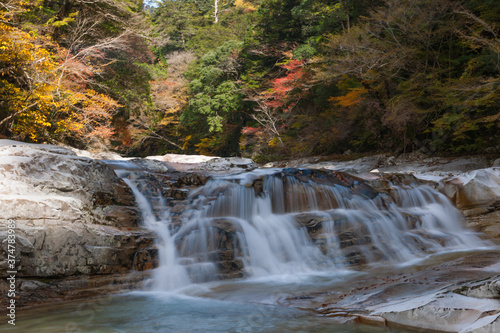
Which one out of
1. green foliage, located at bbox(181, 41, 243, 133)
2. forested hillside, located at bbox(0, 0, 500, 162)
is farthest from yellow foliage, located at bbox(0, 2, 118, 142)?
green foliage, located at bbox(181, 41, 243, 133)

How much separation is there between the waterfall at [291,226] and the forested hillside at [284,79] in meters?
4.91

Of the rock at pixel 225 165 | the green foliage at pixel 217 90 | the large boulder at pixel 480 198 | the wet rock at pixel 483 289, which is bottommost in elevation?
the wet rock at pixel 483 289

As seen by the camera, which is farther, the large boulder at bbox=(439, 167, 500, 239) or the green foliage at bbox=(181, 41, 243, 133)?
the green foliage at bbox=(181, 41, 243, 133)

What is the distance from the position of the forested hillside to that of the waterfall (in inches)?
193

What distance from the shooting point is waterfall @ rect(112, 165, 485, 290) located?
5.63m

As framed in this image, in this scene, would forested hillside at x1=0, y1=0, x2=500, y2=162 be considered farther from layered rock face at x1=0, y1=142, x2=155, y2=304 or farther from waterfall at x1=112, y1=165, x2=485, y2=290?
layered rock face at x1=0, y1=142, x2=155, y2=304

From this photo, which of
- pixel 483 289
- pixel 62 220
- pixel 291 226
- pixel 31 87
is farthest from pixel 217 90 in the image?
pixel 483 289

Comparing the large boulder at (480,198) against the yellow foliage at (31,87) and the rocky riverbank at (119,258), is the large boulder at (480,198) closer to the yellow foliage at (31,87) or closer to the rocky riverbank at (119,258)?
the rocky riverbank at (119,258)

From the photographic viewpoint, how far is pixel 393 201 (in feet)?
26.8

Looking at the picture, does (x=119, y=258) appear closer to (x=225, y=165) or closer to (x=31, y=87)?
(x=225, y=165)

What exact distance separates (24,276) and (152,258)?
5.50ft

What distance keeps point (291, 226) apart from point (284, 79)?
1456 centimetres

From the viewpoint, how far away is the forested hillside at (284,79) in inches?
484

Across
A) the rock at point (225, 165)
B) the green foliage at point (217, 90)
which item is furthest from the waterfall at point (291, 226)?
the green foliage at point (217, 90)
